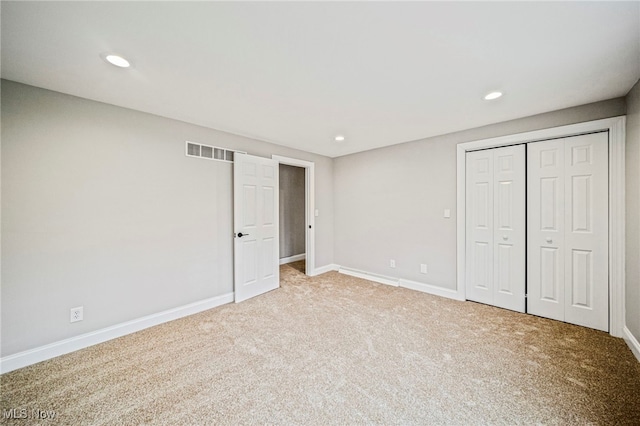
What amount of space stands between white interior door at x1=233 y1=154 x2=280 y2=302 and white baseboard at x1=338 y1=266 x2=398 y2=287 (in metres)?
1.47

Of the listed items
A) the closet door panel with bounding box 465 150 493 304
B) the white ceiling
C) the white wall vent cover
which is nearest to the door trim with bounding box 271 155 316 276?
the white wall vent cover

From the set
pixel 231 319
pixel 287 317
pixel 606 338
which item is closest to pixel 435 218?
pixel 606 338

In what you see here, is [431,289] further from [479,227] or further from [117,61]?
[117,61]

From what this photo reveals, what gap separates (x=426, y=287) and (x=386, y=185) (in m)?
1.75

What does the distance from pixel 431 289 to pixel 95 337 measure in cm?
407

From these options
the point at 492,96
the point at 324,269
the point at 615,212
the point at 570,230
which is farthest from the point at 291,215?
the point at 615,212

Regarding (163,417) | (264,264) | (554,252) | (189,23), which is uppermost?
(189,23)

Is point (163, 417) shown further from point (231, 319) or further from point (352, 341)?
point (352, 341)

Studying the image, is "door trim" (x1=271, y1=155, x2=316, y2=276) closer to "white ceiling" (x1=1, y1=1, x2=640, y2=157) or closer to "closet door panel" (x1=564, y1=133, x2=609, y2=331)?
"white ceiling" (x1=1, y1=1, x2=640, y2=157)

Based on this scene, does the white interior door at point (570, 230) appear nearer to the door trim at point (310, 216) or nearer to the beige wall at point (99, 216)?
the door trim at point (310, 216)

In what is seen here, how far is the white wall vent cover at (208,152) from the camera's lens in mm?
3012

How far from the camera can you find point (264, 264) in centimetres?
372

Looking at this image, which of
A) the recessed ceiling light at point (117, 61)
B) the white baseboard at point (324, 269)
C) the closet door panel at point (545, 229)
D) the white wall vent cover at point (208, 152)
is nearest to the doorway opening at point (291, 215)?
the white baseboard at point (324, 269)

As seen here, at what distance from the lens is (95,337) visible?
234 centimetres
